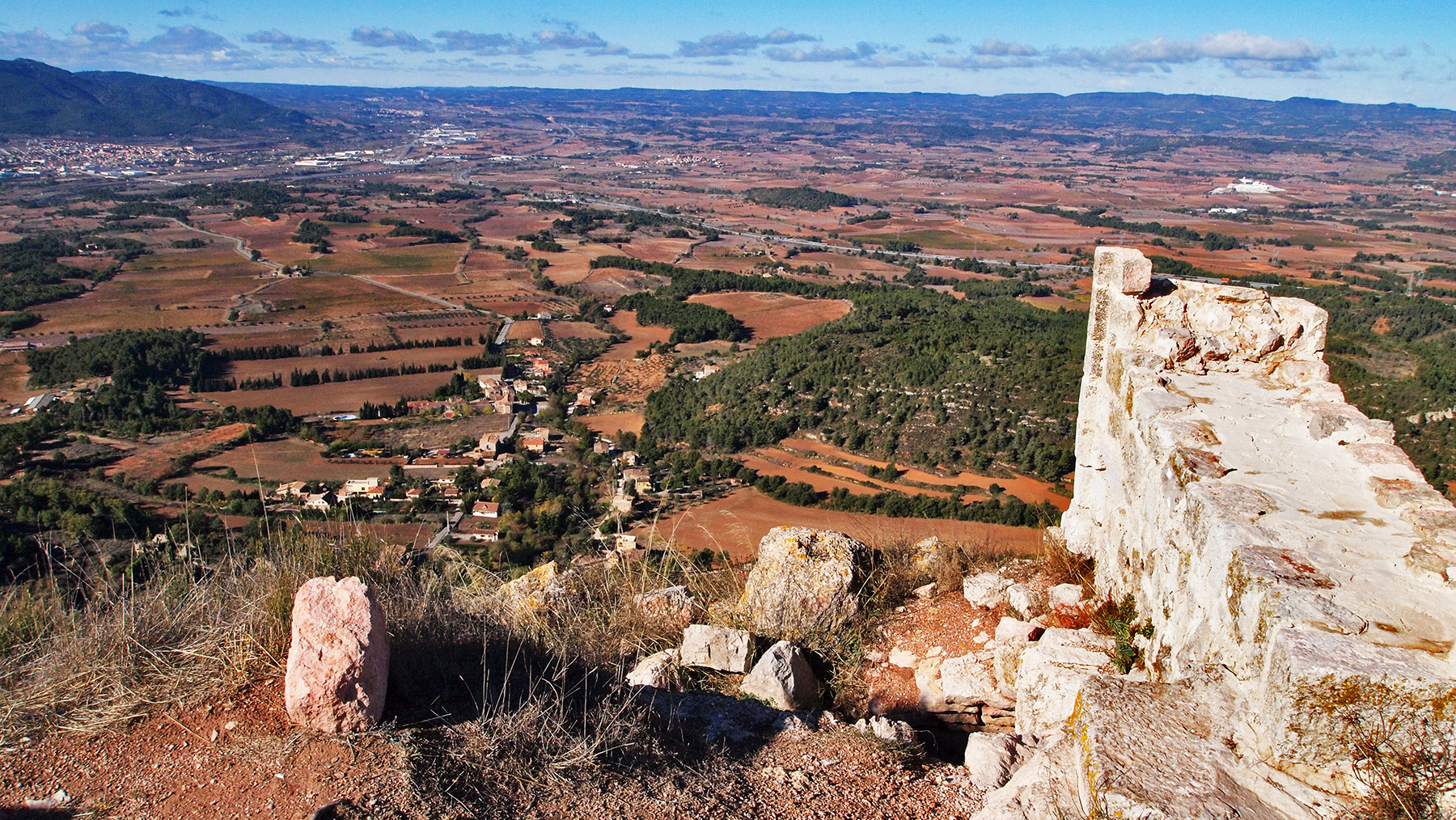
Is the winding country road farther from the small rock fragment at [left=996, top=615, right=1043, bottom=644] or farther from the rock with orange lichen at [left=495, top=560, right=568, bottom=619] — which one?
the small rock fragment at [left=996, top=615, right=1043, bottom=644]

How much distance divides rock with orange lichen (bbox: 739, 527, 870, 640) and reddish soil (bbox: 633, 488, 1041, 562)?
231 cm

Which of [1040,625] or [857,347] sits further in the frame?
[857,347]

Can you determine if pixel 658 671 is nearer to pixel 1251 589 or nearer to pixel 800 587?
pixel 800 587

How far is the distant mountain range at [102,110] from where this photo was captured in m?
161

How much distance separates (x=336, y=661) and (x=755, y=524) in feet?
57.3

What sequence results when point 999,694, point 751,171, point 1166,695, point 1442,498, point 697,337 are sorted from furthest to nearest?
1. point 751,171
2. point 697,337
3. point 999,694
4. point 1442,498
5. point 1166,695

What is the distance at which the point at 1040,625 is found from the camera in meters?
5.74

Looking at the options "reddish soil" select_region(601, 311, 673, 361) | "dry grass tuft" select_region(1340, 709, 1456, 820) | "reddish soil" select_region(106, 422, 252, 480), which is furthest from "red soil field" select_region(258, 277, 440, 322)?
"dry grass tuft" select_region(1340, 709, 1456, 820)

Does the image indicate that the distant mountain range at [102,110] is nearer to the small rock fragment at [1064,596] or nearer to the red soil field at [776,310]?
the red soil field at [776,310]

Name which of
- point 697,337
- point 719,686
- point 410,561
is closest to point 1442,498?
point 719,686

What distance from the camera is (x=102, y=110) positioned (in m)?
173

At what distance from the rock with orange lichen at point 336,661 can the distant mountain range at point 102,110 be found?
19938 cm

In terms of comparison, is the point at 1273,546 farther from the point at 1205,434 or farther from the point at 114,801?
the point at 114,801

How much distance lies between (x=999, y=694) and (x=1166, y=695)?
1814 millimetres
